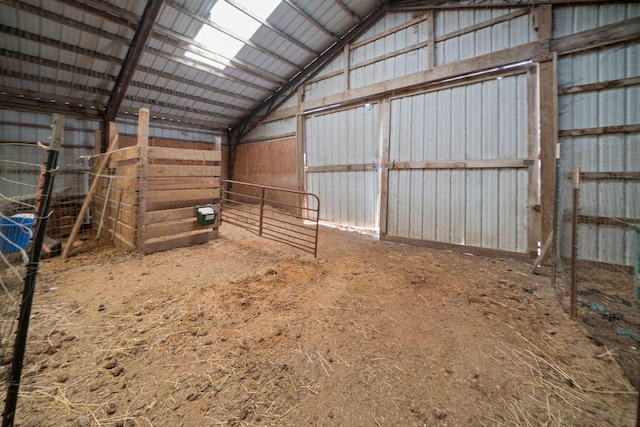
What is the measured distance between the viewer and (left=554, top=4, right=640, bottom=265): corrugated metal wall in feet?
11.4

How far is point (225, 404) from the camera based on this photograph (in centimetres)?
142

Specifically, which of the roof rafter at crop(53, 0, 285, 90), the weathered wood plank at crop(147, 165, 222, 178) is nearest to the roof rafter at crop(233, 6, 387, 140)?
the roof rafter at crop(53, 0, 285, 90)

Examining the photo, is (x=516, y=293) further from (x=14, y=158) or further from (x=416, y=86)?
(x=14, y=158)

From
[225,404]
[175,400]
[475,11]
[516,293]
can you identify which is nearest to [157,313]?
[175,400]

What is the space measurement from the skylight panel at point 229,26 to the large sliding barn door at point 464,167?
145 inches

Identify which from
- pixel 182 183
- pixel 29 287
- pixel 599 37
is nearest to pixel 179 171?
pixel 182 183

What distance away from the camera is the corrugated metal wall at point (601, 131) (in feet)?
11.4

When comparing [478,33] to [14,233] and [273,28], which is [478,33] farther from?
[14,233]

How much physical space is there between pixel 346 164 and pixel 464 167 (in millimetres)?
2804

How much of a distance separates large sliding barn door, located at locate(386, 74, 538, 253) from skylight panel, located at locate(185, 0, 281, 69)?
145 inches

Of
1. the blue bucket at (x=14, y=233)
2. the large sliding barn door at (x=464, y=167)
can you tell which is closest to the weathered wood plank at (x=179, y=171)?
the blue bucket at (x=14, y=233)

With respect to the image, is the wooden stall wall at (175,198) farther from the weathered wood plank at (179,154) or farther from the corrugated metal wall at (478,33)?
the corrugated metal wall at (478,33)

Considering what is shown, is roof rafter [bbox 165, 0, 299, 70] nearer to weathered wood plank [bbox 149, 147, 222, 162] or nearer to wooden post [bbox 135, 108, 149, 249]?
wooden post [bbox 135, 108, 149, 249]

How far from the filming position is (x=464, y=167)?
4.73 m
